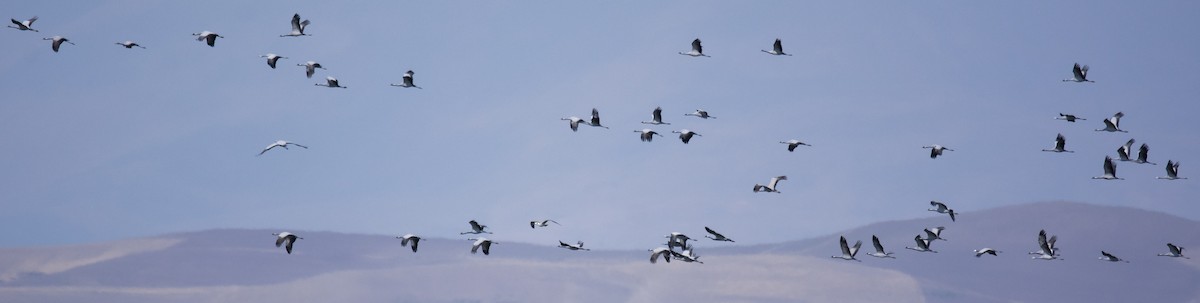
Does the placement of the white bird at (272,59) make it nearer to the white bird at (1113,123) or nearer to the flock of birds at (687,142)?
the flock of birds at (687,142)

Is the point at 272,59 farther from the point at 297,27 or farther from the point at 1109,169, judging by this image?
the point at 1109,169

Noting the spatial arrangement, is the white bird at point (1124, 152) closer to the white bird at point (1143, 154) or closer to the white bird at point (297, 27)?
the white bird at point (1143, 154)

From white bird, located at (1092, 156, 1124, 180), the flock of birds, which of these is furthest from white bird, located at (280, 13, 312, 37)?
white bird, located at (1092, 156, 1124, 180)

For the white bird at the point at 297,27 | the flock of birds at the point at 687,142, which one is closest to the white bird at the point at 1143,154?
the flock of birds at the point at 687,142

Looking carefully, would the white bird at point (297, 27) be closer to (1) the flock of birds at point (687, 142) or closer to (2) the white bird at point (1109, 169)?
(1) the flock of birds at point (687, 142)

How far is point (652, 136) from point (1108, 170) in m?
19.2

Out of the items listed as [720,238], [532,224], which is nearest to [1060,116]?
[720,238]

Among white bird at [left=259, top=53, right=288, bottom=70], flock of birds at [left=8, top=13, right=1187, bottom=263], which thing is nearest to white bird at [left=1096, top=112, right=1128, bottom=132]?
flock of birds at [left=8, top=13, right=1187, bottom=263]

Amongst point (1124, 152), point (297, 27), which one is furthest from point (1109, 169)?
point (297, 27)

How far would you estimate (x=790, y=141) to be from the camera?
267ft

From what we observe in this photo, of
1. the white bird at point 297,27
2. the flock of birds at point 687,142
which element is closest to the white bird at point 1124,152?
the flock of birds at point 687,142

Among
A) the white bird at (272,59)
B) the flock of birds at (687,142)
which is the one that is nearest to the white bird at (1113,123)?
the flock of birds at (687,142)

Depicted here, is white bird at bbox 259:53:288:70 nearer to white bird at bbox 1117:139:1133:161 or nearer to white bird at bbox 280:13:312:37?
white bird at bbox 280:13:312:37

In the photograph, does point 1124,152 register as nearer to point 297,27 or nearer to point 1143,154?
point 1143,154
